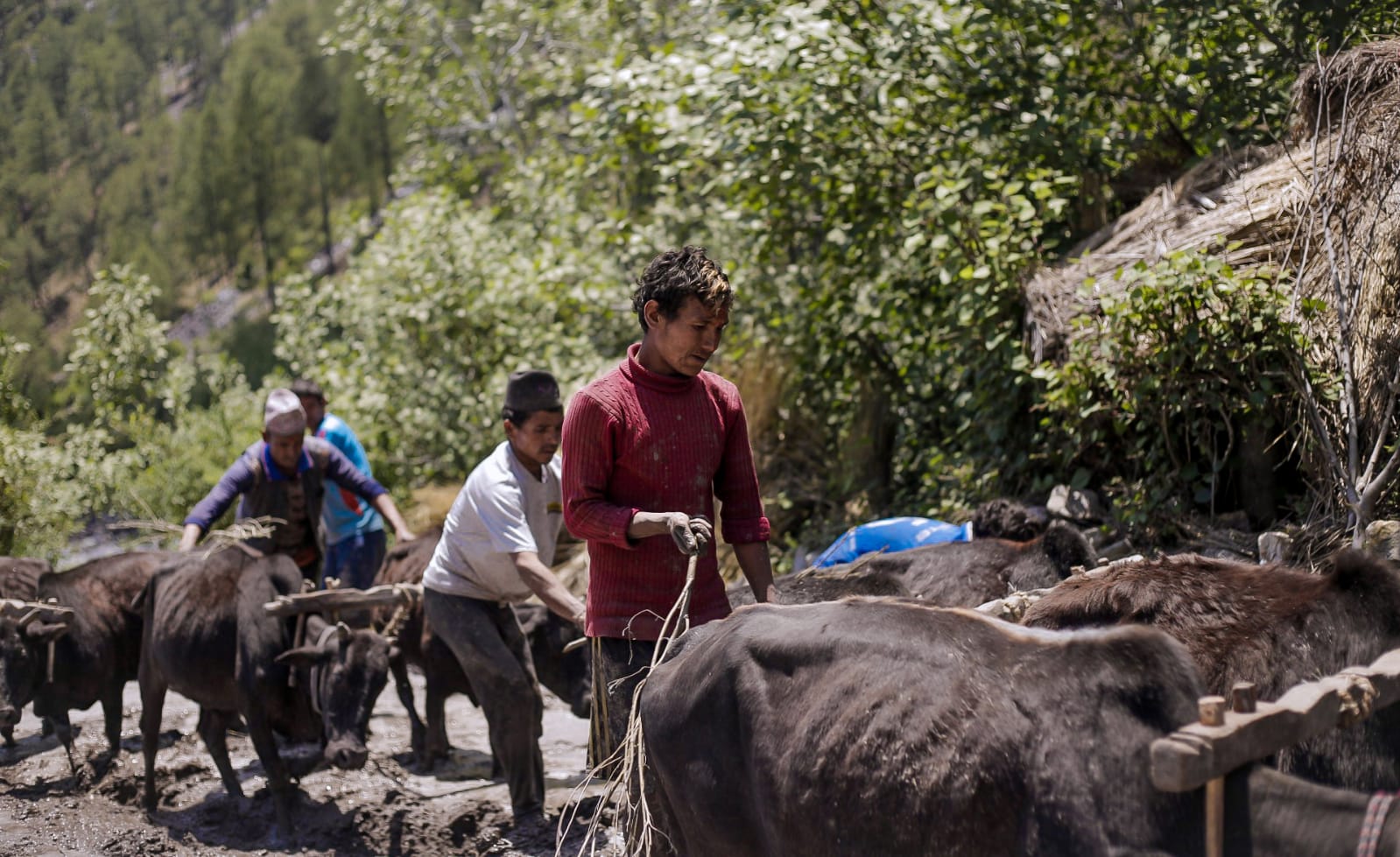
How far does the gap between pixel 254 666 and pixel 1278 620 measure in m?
5.24

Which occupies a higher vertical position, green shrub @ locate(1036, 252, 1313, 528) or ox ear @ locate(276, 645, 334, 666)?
green shrub @ locate(1036, 252, 1313, 528)

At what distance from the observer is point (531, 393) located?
565 cm

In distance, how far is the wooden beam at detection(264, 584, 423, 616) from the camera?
6832mm

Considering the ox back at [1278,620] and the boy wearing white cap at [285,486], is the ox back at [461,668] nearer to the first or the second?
the boy wearing white cap at [285,486]

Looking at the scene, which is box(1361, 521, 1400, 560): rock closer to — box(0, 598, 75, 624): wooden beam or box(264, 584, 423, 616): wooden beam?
box(264, 584, 423, 616): wooden beam

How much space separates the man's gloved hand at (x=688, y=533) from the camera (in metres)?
3.68

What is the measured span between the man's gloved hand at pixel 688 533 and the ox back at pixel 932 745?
0.23 metres

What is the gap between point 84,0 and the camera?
59.9 ft

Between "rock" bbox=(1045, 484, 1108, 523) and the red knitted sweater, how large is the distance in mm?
3757

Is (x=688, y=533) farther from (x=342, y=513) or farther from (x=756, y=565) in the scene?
(x=342, y=513)

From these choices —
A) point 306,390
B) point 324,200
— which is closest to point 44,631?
point 306,390

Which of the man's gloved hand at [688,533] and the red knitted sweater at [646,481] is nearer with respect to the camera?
the man's gloved hand at [688,533]

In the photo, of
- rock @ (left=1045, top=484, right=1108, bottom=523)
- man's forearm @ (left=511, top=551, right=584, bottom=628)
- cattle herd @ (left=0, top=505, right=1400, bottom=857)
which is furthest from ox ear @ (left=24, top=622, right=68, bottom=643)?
rock @ (left=1045, top=484, right=1108, bottom=523)

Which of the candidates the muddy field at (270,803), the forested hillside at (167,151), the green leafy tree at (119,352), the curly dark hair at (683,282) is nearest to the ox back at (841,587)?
the muddy field at (270,803)
